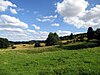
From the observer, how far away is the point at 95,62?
24.2 meters

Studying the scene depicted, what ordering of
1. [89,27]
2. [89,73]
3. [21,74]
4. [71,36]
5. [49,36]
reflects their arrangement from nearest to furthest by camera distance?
[89,73] → [21,74] → [89,27] → [49,36] → [71,36]

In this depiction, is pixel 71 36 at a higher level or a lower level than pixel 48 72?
higher

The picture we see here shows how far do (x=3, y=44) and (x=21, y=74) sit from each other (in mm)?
104244

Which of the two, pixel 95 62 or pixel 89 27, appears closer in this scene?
pixel 95 62

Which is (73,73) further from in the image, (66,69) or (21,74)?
(21,74)

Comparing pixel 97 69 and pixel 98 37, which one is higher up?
pixel 98 37

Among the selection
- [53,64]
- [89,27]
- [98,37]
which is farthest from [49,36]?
[53,64]

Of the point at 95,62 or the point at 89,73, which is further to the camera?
the point at 95,62

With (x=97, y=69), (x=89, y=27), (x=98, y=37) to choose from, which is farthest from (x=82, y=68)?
(x=89, y=27)

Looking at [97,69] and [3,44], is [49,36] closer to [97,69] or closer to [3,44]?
[3,44]

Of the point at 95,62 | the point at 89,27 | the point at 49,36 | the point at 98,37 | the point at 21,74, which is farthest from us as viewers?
the point at 49,36

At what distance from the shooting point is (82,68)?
826 inches

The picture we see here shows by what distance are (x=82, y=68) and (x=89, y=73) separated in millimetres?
1749

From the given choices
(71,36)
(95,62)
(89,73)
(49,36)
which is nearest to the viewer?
(89,73)
